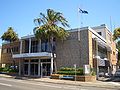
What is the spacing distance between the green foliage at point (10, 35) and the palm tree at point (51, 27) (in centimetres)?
1315

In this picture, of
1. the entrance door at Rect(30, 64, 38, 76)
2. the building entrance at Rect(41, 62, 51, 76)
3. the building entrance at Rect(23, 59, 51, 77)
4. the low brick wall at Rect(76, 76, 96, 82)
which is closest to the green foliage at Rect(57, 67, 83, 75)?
the low brick wall at Rect(76, 76, 96, 82)

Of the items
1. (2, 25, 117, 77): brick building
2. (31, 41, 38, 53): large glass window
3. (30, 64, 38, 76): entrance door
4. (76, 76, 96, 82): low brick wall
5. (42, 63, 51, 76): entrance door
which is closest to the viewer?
(76, 76, 96, 82): low brick wall

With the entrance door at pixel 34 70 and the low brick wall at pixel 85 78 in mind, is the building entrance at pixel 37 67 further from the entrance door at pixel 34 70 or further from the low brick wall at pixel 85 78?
the low brick wall at pixel 85 78

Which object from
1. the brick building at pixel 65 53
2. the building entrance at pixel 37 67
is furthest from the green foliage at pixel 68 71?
the building entrance at pixel 37 67

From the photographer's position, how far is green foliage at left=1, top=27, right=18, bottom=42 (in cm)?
4846

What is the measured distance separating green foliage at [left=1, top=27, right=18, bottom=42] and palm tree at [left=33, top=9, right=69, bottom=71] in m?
13.2

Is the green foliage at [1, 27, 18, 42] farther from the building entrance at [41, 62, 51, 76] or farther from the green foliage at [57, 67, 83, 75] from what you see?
the green foliage at [57, 67, 83, 75]

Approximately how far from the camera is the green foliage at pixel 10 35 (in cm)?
4846

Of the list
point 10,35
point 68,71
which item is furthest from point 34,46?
point 68,71

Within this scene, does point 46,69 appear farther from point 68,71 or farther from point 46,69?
point 68,71

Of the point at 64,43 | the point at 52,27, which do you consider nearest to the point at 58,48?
the point at 64,43

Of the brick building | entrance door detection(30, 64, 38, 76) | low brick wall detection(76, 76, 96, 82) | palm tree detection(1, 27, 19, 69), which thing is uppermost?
palm tree detection(1, 27, 19, 69)

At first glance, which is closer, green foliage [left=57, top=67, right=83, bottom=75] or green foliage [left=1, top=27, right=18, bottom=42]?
green foliage [left=57, top=67, right=83, bottom=75]

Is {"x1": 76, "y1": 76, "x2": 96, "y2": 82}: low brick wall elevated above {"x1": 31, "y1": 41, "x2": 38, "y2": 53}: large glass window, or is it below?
below
